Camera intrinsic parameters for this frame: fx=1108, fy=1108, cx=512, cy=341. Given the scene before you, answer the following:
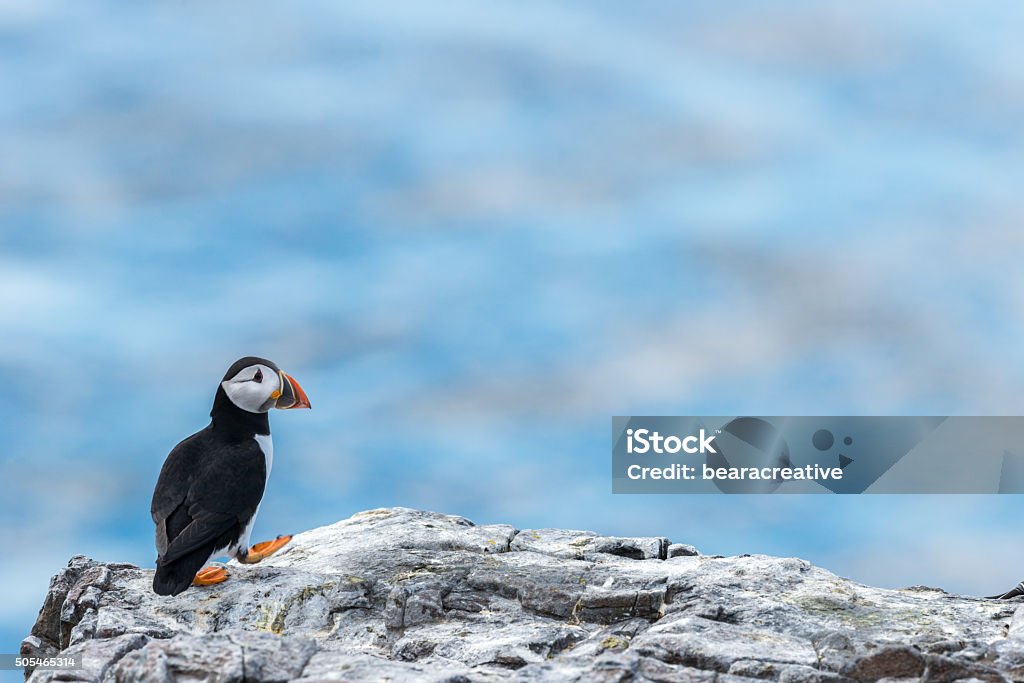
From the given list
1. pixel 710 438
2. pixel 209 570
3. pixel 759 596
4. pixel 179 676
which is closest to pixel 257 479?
pixel 209 570

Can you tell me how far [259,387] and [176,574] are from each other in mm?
A: 2681

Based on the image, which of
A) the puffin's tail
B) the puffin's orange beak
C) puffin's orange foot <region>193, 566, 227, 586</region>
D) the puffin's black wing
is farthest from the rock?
the puffin's orange beak

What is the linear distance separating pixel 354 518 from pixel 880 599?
279 inches

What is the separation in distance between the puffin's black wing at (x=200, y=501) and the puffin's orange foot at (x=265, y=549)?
527mm

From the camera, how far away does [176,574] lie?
12398mm

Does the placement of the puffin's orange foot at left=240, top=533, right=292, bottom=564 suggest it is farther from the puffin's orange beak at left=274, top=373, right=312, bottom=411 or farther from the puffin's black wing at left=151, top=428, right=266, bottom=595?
the puffin's orange beak at left=274, top=373, right=312, bottom=411

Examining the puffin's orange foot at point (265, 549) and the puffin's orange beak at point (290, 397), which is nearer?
the puffin's orange foot at point (265, 549)

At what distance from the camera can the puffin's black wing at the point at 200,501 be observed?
41.0 ft

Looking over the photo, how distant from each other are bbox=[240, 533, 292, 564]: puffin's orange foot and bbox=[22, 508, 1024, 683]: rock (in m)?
0.16

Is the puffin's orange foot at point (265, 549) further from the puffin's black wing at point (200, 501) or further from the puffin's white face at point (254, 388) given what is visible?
the puffin's white face at point (254, 388)

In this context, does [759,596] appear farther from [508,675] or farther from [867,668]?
[508,675]

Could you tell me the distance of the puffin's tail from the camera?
12.3 m

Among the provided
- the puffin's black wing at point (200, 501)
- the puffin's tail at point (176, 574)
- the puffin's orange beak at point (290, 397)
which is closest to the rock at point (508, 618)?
the puffin's tail at point (176, 574)

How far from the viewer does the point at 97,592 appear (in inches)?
511
